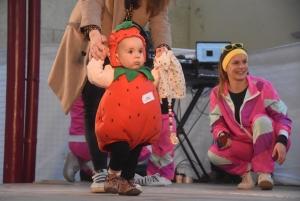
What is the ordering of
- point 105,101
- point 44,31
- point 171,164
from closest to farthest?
point 105,101 → point 171,164 → point 44,31

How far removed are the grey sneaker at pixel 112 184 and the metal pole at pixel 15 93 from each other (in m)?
1.87

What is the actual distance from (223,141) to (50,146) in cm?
154

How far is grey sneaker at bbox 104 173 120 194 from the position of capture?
213cm

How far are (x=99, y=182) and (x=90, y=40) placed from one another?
0.60 metres

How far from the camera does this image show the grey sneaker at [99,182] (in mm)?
2275

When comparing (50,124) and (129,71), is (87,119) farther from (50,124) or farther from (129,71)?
(50,124)

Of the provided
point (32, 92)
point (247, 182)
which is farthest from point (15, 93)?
point (247, 182)

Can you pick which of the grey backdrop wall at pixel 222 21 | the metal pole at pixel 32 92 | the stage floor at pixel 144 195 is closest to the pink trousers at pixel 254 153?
the stage floor at pixel 144 195

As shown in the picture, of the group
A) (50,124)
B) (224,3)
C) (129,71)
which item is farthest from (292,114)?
(224,3)

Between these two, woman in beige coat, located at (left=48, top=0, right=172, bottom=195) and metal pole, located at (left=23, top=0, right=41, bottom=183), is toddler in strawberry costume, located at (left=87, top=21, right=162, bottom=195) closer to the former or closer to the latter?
woman in beige coat, located at (left=48, top=0, right=172, bottom=195)

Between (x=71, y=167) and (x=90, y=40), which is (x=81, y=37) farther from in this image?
(x=71, y=167)

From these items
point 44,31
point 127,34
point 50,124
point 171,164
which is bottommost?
point 171,164

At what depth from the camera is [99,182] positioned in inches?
91.3

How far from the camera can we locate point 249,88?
10.9 feet
